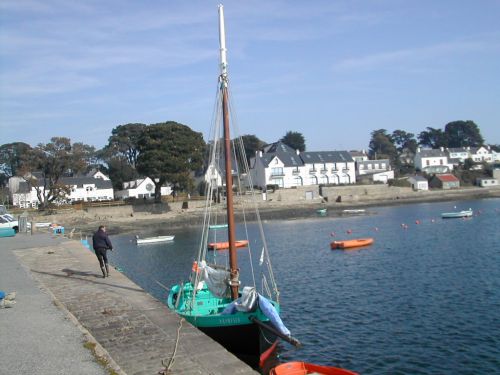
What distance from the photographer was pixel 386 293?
25.3 m

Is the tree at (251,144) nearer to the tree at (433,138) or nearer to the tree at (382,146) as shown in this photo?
the tree at (382,146)

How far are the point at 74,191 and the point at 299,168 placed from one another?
46.2 metres

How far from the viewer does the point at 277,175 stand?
107 m

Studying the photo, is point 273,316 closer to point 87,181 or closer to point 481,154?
point 87,181

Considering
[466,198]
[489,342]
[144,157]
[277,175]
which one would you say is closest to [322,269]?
[489,342]

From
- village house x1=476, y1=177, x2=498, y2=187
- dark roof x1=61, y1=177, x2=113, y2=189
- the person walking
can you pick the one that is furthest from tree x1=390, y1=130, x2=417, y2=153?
the person walking

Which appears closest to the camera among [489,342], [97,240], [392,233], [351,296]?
[489,342]

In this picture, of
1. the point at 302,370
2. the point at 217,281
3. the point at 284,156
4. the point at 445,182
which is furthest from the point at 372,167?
the point at 302,370

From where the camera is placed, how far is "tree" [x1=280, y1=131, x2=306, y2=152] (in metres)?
145

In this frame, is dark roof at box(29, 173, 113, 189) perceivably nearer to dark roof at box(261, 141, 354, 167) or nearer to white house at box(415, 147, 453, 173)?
dark roof at box(261, 141, 354, 167)

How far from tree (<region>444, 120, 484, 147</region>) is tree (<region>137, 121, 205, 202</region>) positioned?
125m

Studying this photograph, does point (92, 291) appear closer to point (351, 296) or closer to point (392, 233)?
point (351, 296)

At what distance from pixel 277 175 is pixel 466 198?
3916cm

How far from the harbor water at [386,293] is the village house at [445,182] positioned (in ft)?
218
